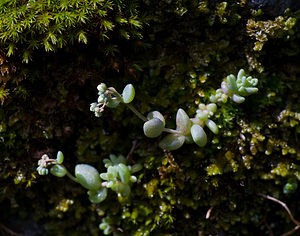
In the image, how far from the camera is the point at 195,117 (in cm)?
188

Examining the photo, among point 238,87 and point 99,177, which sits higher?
point 238,87

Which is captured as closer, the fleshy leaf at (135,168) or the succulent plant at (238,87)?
the succulent plant at (238,87)

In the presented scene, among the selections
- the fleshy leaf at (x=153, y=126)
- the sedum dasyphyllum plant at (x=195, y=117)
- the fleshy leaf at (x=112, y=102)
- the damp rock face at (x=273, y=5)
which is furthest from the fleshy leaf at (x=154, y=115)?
the damp rock face at (x=273, y=5)

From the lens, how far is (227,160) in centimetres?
187

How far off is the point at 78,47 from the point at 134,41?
0.31 meters

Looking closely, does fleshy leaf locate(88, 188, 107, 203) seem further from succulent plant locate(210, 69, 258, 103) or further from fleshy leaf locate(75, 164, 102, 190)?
succulent plant locate(210, 69, 258, 103)

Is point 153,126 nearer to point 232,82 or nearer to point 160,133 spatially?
point 160,133

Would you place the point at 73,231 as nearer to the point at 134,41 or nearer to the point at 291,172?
the point at 134,41

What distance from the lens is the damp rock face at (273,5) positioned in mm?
1832

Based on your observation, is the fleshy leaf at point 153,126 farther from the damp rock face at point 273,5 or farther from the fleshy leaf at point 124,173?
the damp rock face at point 273,5

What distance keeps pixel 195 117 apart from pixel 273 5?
0.77 metres

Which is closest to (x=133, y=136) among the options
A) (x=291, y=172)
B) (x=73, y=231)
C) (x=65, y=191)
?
(x=65, y=191)

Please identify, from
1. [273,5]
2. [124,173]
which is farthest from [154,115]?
[273,5]

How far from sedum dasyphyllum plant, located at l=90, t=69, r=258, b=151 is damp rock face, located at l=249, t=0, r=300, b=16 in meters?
0.40
